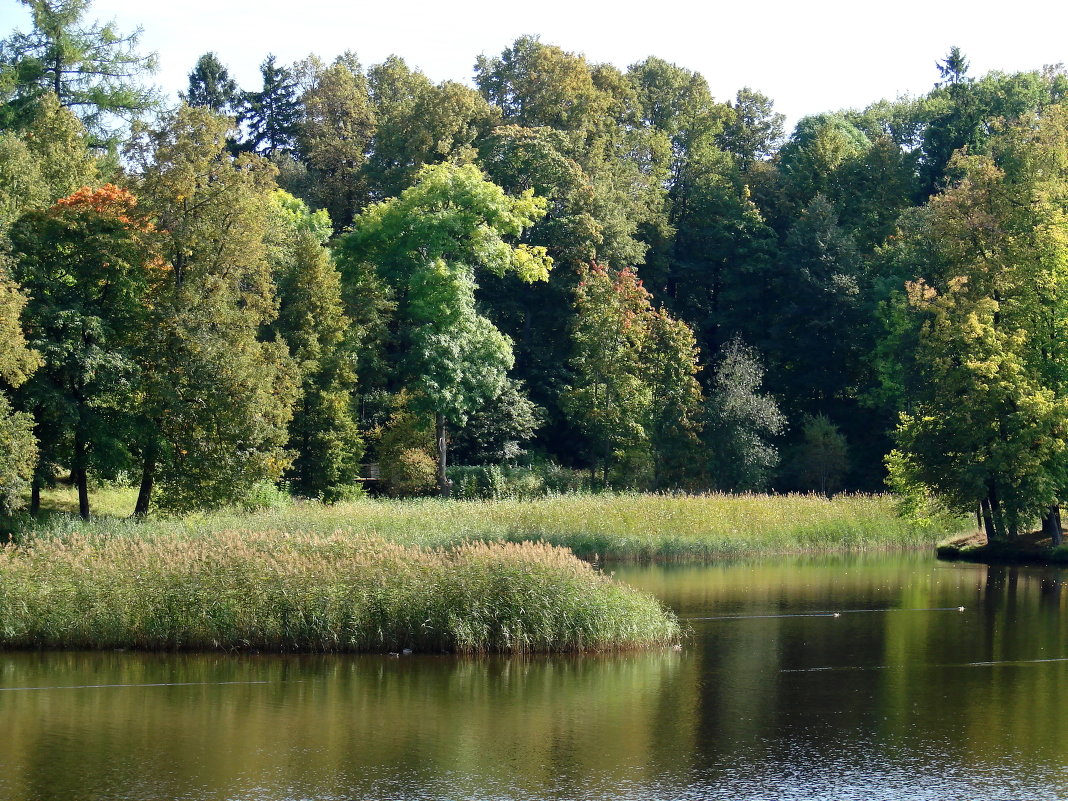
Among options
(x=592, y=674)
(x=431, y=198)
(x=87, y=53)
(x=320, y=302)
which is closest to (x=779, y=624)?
(x=592, y=674)

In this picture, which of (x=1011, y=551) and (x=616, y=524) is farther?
(x=616, y=524)

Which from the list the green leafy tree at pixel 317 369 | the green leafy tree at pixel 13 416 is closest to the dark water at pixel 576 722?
the green leafy tree at pixel 13 416

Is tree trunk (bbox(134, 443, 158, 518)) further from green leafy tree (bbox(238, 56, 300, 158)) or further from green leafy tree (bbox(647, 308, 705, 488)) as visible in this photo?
green leafy tree (bbox(238, 56, 300, 158))

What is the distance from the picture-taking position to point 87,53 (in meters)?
48.2

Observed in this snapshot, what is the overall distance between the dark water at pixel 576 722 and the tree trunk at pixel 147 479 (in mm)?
14555

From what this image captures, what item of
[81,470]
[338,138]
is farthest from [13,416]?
[338,138]

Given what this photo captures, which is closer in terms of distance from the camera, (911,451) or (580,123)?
(911,451)

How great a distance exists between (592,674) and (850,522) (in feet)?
67.1

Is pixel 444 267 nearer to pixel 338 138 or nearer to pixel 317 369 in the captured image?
pixel 317 369

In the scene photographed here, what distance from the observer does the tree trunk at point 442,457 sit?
1854 inches

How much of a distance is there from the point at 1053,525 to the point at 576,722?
2391 cm

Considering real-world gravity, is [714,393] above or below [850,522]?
above

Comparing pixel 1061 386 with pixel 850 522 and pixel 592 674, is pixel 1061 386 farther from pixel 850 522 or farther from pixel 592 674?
pixel 592 674

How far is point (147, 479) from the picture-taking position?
33.7 metres
